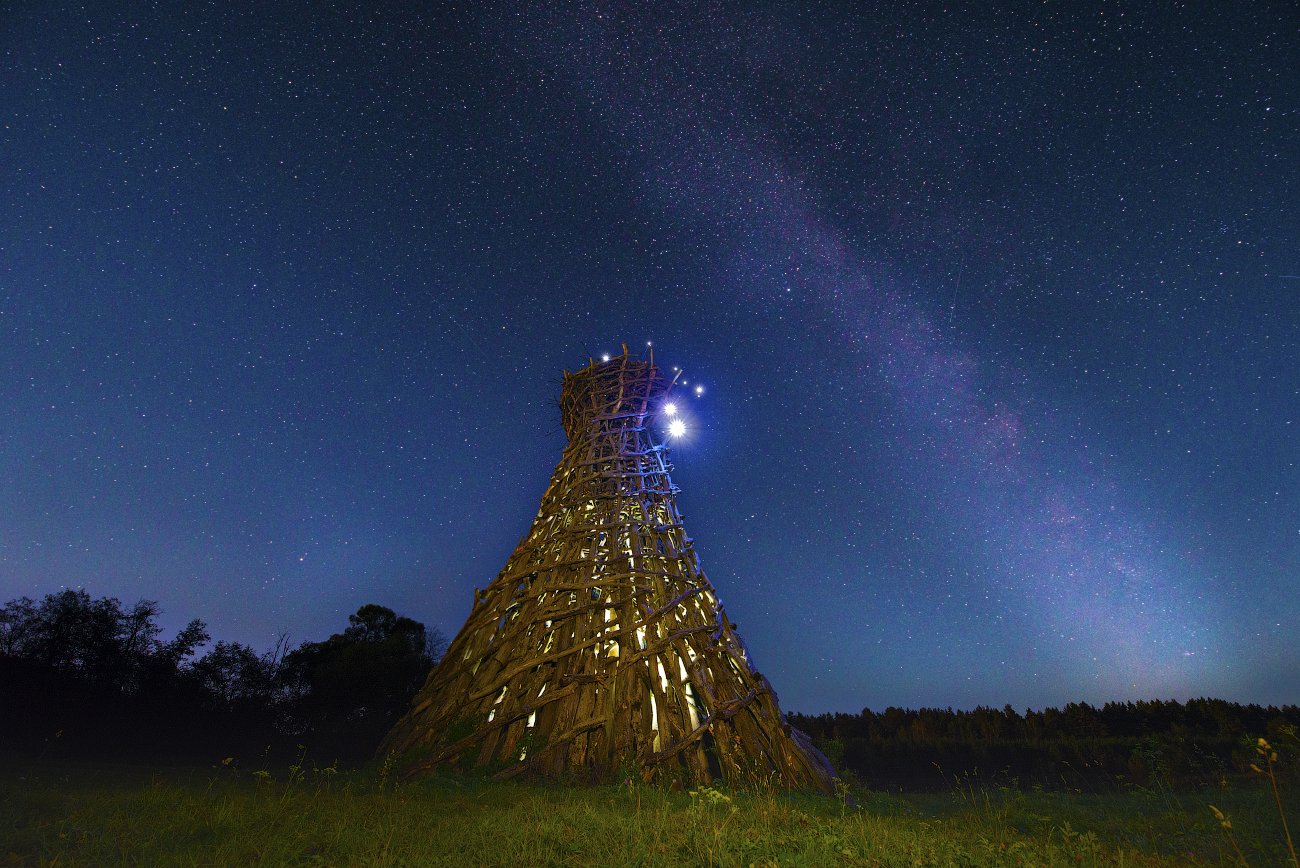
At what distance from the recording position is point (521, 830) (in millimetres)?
5348

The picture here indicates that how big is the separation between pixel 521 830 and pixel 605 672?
4837 mm

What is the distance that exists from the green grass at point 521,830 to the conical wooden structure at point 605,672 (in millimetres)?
1390

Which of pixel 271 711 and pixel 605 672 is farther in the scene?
pixel 271 711

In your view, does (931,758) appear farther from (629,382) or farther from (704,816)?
(704,816)

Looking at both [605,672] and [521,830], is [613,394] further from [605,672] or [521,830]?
[521,830]

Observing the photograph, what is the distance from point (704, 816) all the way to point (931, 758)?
20.6 m

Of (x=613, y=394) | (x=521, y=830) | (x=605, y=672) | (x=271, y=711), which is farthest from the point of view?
(x=271, y=711)

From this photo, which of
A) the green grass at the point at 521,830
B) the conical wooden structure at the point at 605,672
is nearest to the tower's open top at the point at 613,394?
the conical wooden structure at the point at 605,672

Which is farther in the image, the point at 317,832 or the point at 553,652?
the point at 553,652

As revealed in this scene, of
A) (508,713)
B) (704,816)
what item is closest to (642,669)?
(508,713)

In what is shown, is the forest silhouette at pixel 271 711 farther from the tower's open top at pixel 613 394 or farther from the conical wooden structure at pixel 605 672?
the tower's open top at pixel 613 394

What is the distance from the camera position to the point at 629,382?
15508 mm

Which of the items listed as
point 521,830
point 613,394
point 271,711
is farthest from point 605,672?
point 271,711

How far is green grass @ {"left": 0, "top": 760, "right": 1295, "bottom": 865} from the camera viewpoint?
4.57m
